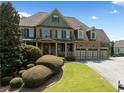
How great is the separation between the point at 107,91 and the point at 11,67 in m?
14.4

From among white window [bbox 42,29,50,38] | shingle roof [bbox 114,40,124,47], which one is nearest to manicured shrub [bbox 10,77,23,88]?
white window [bbox 42,29,50,38]

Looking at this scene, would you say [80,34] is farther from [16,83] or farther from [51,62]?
[16,83]

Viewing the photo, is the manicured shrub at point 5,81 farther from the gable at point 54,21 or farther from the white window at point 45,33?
the gable at point 54,21

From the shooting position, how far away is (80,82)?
23.5 meters

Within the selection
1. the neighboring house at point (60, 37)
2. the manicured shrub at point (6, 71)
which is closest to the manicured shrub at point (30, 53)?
the manicured shrub at point (6, 71)

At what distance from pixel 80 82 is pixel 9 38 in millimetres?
11851

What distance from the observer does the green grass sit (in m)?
21.5

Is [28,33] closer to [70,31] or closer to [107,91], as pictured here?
[70,31]

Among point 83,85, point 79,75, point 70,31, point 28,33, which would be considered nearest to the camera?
point 83,85

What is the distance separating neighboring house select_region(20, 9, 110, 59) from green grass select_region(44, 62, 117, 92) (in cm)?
1140

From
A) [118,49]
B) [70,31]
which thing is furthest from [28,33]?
[118,49]

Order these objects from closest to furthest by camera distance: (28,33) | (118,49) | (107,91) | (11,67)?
(107,91) → (11,67) → (28,33) → (118,49)

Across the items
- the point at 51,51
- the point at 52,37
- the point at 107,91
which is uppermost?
the point at 52,37

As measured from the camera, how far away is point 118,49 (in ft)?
253
